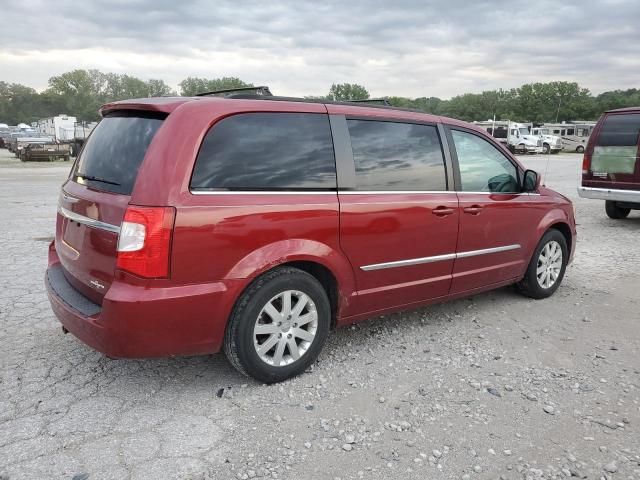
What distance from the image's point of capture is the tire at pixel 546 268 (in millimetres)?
4996

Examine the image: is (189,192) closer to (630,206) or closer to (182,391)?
(182,391)

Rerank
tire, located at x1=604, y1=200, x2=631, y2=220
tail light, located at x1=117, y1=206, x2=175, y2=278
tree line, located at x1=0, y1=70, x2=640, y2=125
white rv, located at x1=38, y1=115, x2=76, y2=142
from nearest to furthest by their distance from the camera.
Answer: tail light, located at x1=117, y1=206, x2=175, y2=278 < tire, located at x1=604, y1=200, x2=631, y2=220 < white rv, located at x1=38, y1=115, x2=76, y2=142 < tree line, located at x1=0, y1=70, x2=640, y2=125

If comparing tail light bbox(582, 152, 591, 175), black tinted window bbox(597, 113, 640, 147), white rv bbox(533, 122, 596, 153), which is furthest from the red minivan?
white rv bbox(533, 122, 596, 153)

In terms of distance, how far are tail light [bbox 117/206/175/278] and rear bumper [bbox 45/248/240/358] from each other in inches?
4.6

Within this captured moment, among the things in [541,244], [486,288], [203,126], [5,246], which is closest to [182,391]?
[203,126]

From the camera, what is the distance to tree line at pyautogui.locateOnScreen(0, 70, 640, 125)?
311 feet

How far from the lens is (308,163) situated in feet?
11.0

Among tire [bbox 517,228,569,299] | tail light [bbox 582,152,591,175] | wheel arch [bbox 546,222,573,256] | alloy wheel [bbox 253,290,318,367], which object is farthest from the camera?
tail light [bbox 582,152,591,175]

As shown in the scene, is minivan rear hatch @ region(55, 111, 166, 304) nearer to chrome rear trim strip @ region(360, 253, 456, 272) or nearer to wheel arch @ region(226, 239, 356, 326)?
wheel arch @ region(226, 239, 356, 326)

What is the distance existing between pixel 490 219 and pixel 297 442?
2538 millimetres

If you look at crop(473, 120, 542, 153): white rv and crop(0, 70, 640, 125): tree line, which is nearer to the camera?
crop(473, 120, 542, 153): white rv

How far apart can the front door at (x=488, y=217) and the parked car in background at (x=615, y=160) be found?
5.52 metres

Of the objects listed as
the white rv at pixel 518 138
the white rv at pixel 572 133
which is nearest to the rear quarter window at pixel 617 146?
the white rv at pixel 518 138

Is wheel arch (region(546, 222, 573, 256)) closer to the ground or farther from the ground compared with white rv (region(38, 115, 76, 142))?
closer to the ground
